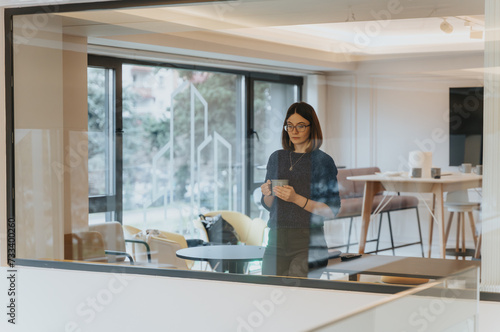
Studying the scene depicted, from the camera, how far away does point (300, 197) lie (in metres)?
3.20

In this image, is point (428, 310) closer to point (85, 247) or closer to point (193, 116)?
point (193, 116)

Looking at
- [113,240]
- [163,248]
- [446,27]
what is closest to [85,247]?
[113,240]

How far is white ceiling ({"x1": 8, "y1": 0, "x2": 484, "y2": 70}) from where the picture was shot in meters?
3.01

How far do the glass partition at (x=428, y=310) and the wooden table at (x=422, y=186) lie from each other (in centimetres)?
87

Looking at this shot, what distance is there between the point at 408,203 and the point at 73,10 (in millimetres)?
2076

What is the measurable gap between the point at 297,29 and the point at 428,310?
1.75 meters

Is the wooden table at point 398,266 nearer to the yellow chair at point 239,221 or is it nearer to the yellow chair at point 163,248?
the yellow chair at point 239,221

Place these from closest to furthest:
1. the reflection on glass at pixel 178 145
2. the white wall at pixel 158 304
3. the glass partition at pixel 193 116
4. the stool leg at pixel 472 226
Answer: the stool leg at pixel 472 226 → the glass partition at pixel 193 116 → the white wall at pixel 158 304 → the reflection on glass at pixel 178 145

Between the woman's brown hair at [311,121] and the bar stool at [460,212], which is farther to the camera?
the woman's brown hair at [311,121]

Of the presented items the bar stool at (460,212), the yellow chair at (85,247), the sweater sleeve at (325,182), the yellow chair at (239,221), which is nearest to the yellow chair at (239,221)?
the yellow chair at (239,221)

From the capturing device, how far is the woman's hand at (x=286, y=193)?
10.5 ft

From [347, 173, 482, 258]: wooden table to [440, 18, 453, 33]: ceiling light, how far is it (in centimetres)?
66

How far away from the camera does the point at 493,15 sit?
288cm

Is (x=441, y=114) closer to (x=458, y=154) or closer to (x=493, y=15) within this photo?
(x=458, y=154)
